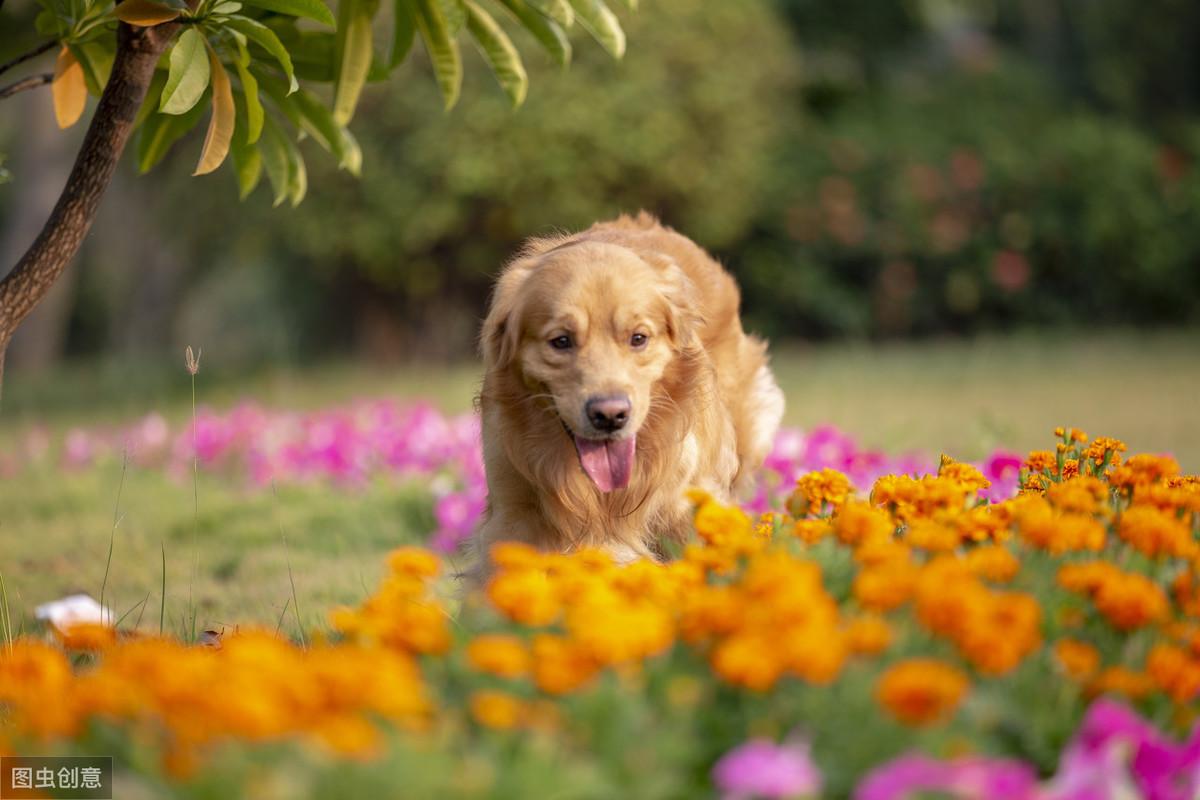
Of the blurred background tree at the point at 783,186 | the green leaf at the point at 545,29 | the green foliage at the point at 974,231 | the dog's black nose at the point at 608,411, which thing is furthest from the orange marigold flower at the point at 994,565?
the green foliage at the point at 974,231

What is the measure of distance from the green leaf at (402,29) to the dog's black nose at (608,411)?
Result: 1098 mm

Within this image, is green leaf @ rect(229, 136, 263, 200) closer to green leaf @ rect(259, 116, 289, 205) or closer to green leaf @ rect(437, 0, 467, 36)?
green leaf @ rect(259, 116, 289, 205)

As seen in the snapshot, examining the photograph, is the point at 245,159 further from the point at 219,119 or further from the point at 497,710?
the point at 497,710

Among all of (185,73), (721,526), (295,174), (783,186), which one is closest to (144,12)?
(185,73)

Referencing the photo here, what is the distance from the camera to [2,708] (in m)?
2.51

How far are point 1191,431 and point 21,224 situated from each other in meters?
11.0

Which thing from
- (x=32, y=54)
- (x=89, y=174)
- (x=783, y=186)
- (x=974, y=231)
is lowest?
(x=89, y=174)

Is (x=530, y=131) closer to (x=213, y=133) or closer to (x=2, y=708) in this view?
(x=213, y=133)

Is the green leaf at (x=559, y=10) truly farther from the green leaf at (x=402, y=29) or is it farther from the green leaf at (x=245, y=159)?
the green leaf at (x=245, y=159)

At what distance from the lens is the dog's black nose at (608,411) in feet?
10.5

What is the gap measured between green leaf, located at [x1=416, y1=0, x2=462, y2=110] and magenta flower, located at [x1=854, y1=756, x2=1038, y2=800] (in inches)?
92.5

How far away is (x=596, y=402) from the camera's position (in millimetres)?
3195

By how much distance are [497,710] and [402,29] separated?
2.42 m

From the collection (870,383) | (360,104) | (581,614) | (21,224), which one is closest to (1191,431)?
(870,383)
